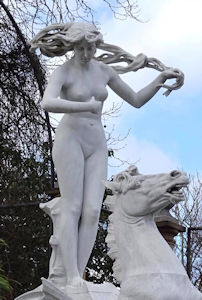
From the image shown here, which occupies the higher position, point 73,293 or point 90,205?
point 90,205

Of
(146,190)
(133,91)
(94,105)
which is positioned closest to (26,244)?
(133,91)

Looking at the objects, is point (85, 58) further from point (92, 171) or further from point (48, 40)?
point (92, 171)

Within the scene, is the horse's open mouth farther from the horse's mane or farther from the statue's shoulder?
the statue's shoulder

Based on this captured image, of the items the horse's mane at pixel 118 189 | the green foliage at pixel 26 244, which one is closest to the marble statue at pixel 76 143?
the horse's mane at pixel 118 189

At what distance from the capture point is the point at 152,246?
4492mm

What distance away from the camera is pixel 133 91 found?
588cm

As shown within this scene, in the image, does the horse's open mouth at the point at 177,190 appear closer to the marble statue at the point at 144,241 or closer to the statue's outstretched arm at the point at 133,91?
the marble statue at the point at 144,241

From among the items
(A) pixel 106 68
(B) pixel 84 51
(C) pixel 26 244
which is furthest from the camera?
(C) pixel 26 244

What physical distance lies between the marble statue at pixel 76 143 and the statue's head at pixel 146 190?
686 mm

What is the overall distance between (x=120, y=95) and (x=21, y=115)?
423 centimetres

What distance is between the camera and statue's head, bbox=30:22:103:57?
5.51 m

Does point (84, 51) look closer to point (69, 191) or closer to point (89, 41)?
point (89, 41)

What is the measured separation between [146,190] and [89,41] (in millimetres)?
1346

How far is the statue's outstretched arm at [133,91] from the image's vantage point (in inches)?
226
